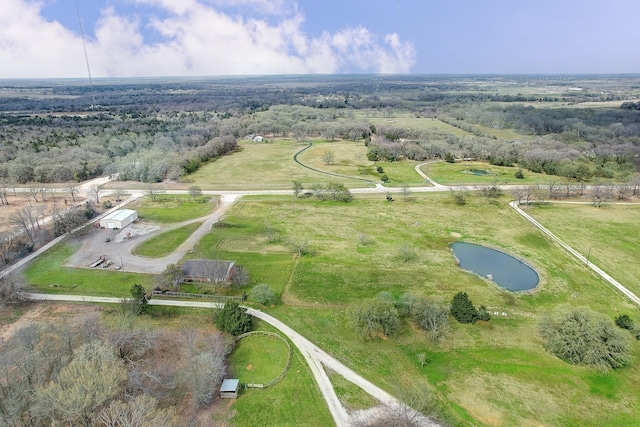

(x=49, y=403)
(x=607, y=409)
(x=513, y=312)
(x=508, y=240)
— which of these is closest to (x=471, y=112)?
(x=508, y=240)

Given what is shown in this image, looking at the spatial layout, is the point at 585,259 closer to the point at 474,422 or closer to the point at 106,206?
the point at 474,422

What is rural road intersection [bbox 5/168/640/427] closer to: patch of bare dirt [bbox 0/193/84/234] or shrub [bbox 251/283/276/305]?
shrub [bbox 251/283/276/305]

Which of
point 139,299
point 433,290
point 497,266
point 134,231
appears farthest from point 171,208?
point 497,266

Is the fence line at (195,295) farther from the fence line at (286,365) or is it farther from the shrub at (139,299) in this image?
the fence line at (286,365)

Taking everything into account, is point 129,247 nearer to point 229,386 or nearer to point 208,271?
point 208,271

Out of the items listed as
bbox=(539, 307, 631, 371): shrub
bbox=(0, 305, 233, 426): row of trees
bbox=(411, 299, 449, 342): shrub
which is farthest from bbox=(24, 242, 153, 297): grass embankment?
bbox=(539, 307, 631, 371): shrub
